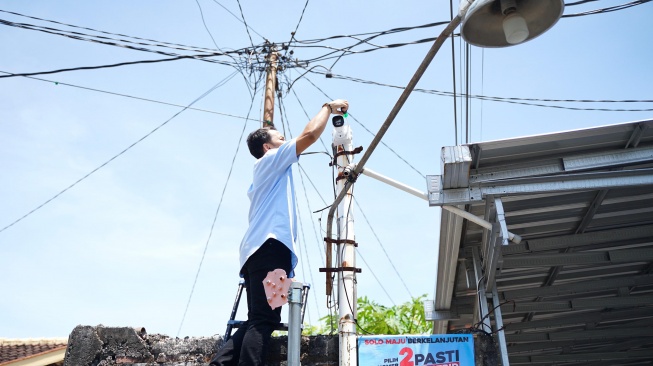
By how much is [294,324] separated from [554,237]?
4.29m

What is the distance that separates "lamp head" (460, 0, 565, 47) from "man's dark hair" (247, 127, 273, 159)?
1.87 metres

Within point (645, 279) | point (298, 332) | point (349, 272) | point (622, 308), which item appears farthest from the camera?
point (622, 308)

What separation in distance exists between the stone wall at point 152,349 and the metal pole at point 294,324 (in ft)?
7.70

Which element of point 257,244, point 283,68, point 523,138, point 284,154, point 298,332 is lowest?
point 298,332

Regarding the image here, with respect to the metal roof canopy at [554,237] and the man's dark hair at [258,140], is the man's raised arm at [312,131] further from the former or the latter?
the metal roof canopy at [554,237]

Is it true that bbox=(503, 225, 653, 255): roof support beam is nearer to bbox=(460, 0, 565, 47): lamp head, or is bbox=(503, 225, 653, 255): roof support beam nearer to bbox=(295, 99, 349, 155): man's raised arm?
bbox=(295, 99, 349, 155): man's raised arm

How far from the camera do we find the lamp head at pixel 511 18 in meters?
3.41

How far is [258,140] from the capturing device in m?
4.82

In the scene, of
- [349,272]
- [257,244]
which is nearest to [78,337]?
[257,244]

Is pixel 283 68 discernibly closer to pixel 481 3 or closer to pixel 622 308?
pixel 622 308

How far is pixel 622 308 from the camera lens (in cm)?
742

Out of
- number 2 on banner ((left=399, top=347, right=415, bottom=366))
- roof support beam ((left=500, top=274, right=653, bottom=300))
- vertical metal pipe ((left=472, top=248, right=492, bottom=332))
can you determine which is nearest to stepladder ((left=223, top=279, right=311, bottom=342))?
number 2 on banner ((left=399, top=347, right=415, bottom=366))

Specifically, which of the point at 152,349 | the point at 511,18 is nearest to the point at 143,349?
the point at 152,349

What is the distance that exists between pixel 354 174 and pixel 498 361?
6.64 ft
